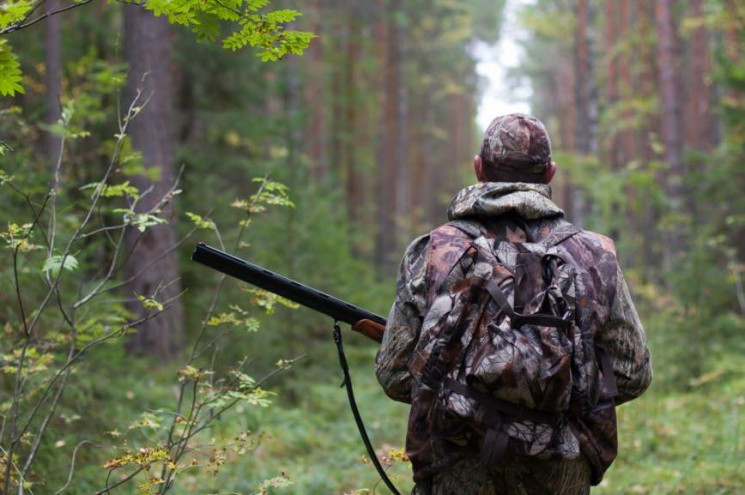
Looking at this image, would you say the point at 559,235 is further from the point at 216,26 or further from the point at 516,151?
the point at 216,26

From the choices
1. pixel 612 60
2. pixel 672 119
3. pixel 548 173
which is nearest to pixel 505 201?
pixel 548 173

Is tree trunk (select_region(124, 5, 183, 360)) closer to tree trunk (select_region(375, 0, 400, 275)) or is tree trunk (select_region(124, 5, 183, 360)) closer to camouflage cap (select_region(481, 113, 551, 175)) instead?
camouflage cap (select_region(481, 113, 551, 175))

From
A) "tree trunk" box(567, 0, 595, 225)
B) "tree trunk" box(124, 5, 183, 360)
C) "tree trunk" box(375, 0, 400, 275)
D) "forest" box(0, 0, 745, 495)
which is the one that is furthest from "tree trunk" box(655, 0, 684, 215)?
"tree trunk" box(124, 5, 183, 360)

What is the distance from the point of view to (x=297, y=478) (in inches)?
275

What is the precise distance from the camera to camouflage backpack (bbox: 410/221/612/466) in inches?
106

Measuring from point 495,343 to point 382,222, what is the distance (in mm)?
22423

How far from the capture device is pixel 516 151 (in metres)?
3.10

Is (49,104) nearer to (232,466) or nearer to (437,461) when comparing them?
(232,466)

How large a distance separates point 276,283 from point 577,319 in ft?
4.80

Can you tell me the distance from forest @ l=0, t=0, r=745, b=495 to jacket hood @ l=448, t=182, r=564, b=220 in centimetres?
101

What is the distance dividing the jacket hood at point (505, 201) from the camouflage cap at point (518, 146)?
0.08 metres

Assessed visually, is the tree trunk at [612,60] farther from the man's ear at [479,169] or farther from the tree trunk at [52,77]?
the man's ear at [479,169]

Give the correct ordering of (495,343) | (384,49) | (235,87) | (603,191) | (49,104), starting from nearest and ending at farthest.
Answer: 1. (495,343)
2. (49,104)
3. (235,87)
4. (603,191)
5. (384,49)

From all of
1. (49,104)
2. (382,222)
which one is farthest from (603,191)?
(49,104)
